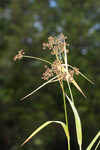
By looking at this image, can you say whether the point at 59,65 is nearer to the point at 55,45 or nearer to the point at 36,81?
the point at 55,45

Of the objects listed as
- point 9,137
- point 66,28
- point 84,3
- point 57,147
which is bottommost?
point 57,147

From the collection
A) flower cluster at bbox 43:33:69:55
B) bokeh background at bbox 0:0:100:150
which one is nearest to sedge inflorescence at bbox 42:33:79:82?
flower cluster at bbox 43:33:69:55

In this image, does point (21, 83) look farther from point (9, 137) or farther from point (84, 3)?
point (84, 3)

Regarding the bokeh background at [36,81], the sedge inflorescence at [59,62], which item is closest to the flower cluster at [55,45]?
the sedge inflorescence at [59,62]

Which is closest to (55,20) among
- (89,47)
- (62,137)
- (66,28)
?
(66,28)

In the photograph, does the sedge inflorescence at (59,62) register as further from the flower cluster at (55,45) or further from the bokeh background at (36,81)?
the bokeh background at (36,81)

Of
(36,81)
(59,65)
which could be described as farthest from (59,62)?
(36,81)

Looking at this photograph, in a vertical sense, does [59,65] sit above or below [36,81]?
below

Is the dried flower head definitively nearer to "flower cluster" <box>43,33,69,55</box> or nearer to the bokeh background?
"flower cluster" <box>43,33,69,55</box>
